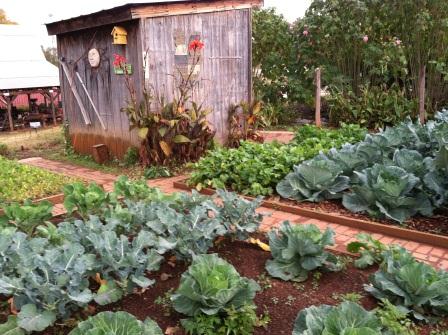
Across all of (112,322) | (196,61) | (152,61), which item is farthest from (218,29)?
(112,322)

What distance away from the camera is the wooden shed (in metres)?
6.89

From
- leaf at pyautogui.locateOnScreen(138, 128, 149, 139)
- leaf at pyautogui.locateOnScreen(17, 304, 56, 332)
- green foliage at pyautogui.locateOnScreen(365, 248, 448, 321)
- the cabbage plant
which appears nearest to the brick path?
leaf at pyautogui.locateOnScreen(138, 128, 149, 139)

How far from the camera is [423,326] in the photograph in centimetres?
265

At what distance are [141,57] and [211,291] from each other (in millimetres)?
5014

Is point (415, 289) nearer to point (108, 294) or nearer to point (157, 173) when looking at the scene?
point (108, 294)

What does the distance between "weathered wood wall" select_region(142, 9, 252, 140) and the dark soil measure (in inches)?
131

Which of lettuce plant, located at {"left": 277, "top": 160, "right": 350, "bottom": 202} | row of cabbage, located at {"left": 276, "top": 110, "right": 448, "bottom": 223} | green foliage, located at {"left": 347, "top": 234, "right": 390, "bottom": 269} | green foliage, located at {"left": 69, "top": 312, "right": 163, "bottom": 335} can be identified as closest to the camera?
green foliage, located at {"left": 69, "top": 312, "right": 163, "bottom": 335}

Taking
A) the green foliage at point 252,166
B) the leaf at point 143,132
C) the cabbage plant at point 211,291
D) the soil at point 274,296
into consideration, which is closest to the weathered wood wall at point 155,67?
the leaf at point 143,132

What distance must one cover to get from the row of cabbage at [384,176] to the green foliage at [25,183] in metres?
2.77

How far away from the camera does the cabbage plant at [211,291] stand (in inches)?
99.7

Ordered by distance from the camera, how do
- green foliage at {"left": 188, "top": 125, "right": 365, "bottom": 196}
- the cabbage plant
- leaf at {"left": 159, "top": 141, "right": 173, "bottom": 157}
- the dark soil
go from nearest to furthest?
1. the cabbage plant
2. the dark soil
3. green foliage at {"left": 188, "top": 125, "right": 365, "bottom": 196}
4. leaf at {"left": 159, "top": 141, "right": 173, "bottom": 157}

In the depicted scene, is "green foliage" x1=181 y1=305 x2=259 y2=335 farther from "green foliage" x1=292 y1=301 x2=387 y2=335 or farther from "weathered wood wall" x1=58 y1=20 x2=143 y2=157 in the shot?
"weathered wood wall" x1=58 y1=20 x2=143 y2=157

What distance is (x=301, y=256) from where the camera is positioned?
322 cm

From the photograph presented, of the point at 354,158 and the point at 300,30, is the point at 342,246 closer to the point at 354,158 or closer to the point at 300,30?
the point at 354,158
